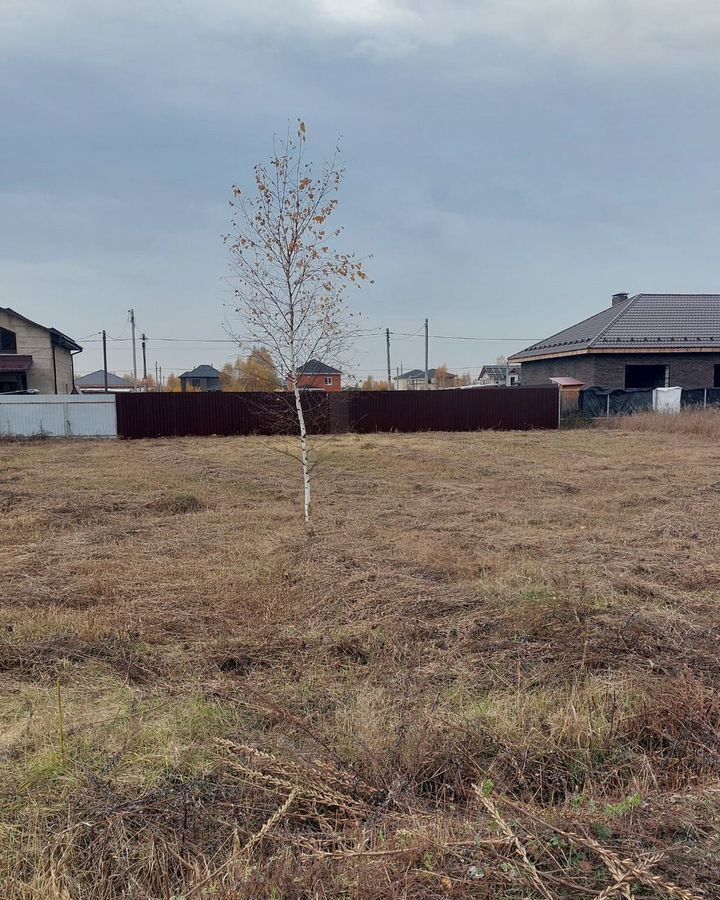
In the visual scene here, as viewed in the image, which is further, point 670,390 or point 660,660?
point 670,390

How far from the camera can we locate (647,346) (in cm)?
2378

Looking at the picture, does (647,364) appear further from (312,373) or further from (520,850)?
(520,850)

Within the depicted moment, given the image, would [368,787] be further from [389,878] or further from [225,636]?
[225,636]

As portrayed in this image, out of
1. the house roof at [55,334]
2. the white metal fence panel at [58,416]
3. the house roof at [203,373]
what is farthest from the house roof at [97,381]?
the white metal fence panel at [58,416]

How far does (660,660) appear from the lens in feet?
10.9

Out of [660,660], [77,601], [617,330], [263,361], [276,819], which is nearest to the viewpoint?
[276,819]

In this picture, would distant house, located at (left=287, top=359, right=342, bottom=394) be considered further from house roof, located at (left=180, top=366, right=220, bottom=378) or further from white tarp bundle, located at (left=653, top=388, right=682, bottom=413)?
house roof, located at (left=180, top=366, right=220, bottom=378)

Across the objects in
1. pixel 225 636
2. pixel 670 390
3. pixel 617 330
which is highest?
pixel 617 330

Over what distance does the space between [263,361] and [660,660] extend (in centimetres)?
490

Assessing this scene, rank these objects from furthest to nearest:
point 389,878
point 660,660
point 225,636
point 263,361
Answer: point 263,361 → point 225,636 → point 660,660 → point 389,878

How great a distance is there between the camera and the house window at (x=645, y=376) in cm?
2516

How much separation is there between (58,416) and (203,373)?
139 ft

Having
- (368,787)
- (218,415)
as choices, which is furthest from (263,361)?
(218,415)

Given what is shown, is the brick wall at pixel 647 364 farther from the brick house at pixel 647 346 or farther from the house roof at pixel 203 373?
the house roof at pixel 203 373
